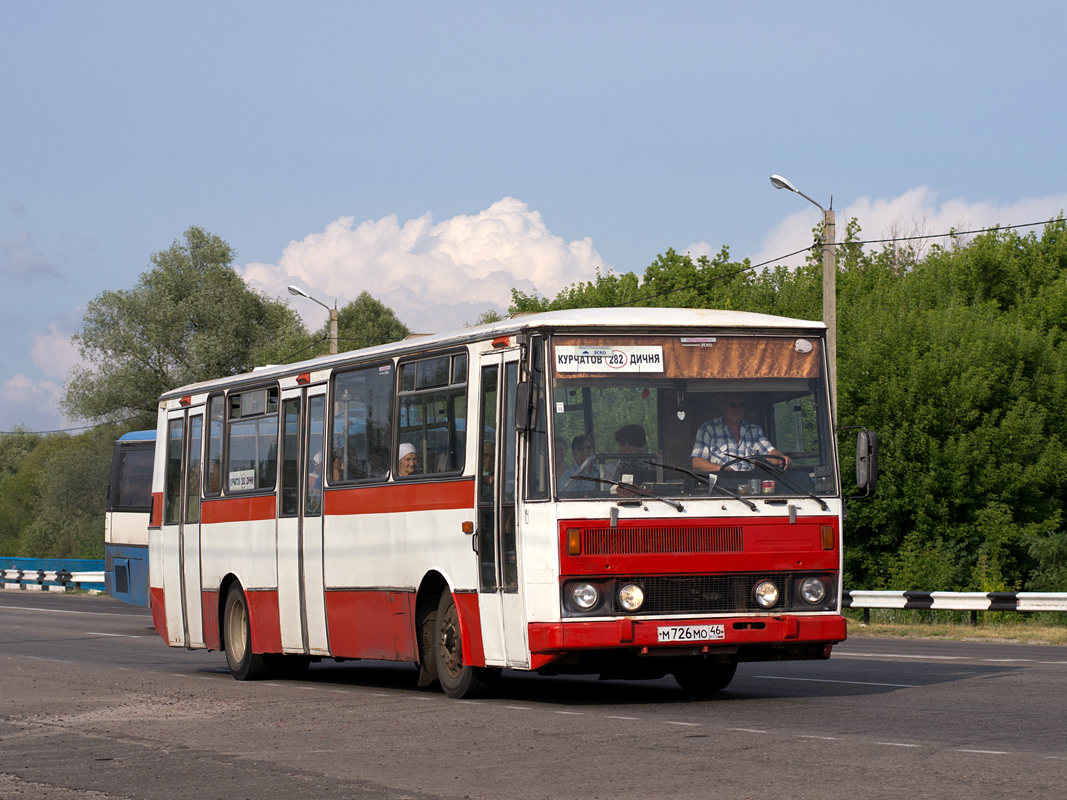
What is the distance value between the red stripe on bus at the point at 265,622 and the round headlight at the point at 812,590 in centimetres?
599

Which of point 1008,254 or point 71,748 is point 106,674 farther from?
point 1008,254

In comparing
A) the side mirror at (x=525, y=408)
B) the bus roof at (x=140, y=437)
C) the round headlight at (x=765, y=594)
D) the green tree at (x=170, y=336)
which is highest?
the green tree at (x=170, y=336)

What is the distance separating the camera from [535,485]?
1177 centimetres

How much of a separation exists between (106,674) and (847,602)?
1440 centimetres

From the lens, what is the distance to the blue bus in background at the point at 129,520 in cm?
2761

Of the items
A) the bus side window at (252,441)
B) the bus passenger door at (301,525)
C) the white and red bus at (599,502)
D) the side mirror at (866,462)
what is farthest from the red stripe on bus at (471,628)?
the bus side window at (252,441)

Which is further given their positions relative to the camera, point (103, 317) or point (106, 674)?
point (103, 317)

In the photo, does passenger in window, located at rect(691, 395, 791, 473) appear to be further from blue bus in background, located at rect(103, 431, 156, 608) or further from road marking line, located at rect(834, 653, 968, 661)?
blue bus in background, located at rect(103, 431, 156, 608)

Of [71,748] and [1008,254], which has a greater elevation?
[1008,254]

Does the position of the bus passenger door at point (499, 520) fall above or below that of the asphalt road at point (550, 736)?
above

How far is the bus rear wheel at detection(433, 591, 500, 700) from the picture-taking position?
12812 millimetres

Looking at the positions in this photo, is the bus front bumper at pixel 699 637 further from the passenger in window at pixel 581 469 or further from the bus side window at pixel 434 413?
the bus side window at pixel 434 413

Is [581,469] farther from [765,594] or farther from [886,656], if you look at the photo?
[886,656]

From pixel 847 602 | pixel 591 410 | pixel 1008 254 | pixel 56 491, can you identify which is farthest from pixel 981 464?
pixel 56 491
